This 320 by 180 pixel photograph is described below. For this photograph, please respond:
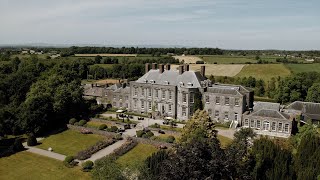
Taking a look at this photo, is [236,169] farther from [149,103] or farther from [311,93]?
[311,93]

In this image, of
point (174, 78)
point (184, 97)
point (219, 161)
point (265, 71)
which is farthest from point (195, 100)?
point (265, 71)

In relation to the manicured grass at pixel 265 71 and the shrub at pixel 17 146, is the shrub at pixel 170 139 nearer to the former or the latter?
the shrub at pixel 17 146

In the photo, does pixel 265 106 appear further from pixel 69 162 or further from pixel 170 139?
pixel 69 162

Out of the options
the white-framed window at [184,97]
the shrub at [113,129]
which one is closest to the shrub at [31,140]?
the shrub at [113,129]

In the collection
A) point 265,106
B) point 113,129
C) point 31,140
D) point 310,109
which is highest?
point 265,106

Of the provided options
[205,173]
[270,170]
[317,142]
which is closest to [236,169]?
[205,173]
